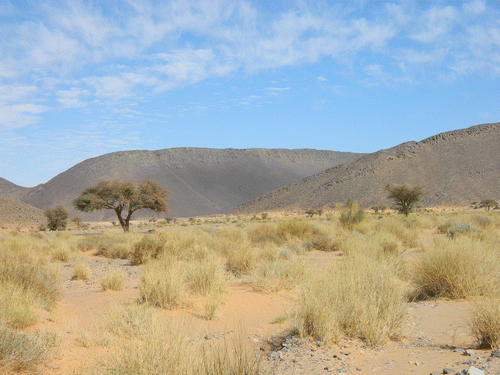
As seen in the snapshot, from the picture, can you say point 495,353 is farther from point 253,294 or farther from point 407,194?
point 407,194

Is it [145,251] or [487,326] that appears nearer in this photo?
[487,326]

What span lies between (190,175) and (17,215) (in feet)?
208

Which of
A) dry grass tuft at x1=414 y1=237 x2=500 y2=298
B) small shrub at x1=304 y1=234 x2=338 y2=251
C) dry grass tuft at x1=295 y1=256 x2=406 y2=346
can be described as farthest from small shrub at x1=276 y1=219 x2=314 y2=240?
dry grass tuft at x1=295 y1=256 x2=406 y2=346

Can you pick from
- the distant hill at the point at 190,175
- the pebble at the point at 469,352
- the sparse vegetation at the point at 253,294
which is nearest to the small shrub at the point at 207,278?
the sparse vegetation at the point at 253,294

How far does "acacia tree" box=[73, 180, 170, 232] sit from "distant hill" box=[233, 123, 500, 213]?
38519 millimetres

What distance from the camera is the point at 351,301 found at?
17.5 feet

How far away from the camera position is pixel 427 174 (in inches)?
2581

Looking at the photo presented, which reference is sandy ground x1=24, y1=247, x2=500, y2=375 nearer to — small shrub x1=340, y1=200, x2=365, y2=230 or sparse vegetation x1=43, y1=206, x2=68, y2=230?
small shrub x1=340, y1=200, x2=365, y2=230

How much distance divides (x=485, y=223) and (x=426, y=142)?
192 ft

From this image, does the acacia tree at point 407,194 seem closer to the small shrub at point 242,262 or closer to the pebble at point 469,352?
the small shrub at point 242,262

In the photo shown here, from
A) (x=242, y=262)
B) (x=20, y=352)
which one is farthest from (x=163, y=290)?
(x=242, y=262)

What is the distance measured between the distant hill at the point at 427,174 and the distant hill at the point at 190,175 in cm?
2667

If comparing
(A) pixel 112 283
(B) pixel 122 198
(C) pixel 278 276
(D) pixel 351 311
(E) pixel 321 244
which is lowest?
(E) pixel 321 244

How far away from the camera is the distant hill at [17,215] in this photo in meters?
49.4
